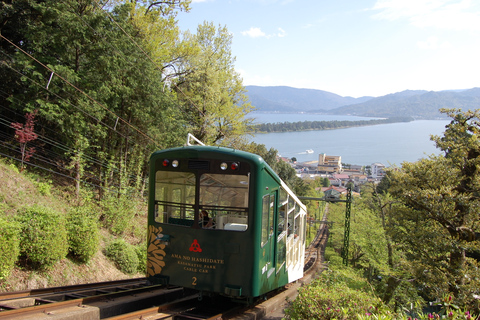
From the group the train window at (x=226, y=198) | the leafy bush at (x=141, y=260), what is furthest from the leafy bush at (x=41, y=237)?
the leafy bush at (x=141, y=260)

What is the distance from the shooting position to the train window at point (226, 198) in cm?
686

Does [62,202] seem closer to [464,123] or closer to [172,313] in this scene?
[172,313]

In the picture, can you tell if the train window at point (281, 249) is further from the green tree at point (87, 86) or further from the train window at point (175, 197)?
the green tree at point (87, 86)

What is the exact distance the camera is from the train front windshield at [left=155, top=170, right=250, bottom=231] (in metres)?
6.88

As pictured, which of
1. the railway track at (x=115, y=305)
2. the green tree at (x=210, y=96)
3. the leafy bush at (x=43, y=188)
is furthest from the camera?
the green tree at (x=210, y=96)

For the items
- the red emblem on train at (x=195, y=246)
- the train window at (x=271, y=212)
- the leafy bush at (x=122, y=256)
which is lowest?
the leafy bush at (x=122, y=256)

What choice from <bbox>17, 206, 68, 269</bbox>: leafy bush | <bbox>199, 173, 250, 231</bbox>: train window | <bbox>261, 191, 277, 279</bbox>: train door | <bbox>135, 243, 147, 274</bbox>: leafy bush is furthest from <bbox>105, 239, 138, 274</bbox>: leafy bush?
<bbox>199, 173, 250, 231</bbox>: train window

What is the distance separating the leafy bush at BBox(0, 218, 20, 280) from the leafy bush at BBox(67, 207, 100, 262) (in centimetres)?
247

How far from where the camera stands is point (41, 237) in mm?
8648

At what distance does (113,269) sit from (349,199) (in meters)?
12.9

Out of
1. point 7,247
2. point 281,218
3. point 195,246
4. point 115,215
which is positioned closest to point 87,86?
point 115,215

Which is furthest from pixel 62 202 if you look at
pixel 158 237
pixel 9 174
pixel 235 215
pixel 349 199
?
pixel 349 199

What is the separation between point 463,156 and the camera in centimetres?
981

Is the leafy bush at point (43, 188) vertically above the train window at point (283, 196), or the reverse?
the train window at point (283, 196)
